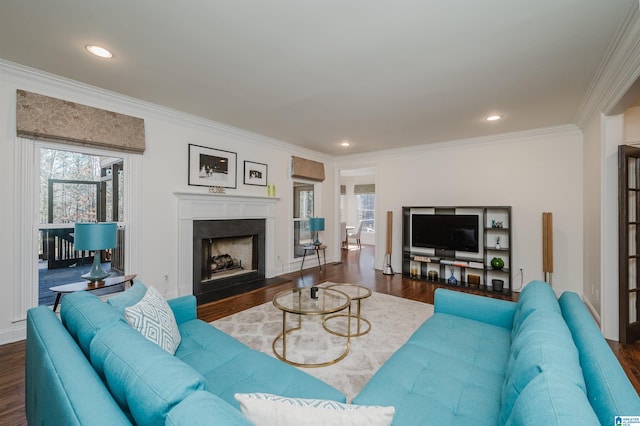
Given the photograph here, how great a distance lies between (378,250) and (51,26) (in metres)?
5.57

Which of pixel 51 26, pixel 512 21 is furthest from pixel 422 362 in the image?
pixel 51 26

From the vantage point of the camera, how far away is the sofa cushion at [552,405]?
697 millimetres

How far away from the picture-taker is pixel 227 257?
15.8 ft

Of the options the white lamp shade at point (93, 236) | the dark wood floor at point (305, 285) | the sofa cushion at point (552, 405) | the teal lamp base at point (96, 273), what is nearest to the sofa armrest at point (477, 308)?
the dark wood floor at point (305, 285)

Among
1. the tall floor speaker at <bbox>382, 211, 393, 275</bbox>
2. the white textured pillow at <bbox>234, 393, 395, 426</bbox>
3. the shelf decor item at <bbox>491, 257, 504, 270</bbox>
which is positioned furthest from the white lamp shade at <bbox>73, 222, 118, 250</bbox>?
the shelf decor item at <bbox>491, 257, 504, 270</bbox>

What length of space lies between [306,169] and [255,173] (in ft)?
4.15

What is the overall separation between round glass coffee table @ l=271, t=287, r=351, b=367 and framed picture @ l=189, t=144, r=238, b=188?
225 centimetres

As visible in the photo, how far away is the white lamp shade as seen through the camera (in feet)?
7.93

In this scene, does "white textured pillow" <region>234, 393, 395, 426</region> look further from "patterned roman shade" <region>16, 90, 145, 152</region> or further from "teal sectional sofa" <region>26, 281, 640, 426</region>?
"patterned roman shade" <region>16, 90, 145, 152</region>

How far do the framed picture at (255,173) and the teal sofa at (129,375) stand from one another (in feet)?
10.3

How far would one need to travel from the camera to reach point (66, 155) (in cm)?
296

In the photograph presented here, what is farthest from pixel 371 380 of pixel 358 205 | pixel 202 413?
pixel 358 205

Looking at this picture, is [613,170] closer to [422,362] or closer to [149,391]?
[422,362]

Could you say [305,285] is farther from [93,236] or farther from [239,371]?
[239,371]
